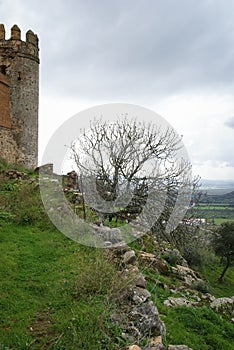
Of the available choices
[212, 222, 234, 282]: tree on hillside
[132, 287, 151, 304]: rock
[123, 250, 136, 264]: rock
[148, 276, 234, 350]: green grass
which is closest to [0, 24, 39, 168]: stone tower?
[123, 250, 136, 264]: rock

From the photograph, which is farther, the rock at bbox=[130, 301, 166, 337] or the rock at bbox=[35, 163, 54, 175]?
the rock at bbox=[35, 163, 54, 175]

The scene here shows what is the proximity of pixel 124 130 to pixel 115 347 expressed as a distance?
896 cm

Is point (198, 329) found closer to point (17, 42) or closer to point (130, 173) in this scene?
point (130, 173)

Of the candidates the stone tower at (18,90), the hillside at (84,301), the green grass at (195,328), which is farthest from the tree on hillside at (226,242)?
the green grass at (195,328)

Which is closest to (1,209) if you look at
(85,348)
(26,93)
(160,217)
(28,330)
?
(160,217)

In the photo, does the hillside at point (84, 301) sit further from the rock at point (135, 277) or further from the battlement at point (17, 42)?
the battlement at point (17, 42)

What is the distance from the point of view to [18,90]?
18781mm

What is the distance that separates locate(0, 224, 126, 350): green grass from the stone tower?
1195 centimetres

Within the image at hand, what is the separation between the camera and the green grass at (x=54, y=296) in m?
4.10

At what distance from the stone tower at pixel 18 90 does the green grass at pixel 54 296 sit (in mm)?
11948

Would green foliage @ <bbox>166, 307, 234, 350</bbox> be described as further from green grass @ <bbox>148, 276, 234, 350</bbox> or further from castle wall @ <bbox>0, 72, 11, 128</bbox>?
castle wall @ <bbox>0, 72, 11, 128</bbox>

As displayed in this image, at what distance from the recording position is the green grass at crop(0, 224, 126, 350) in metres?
4.10

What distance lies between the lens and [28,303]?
195 inches

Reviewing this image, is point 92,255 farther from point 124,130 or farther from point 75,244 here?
point 124,130
